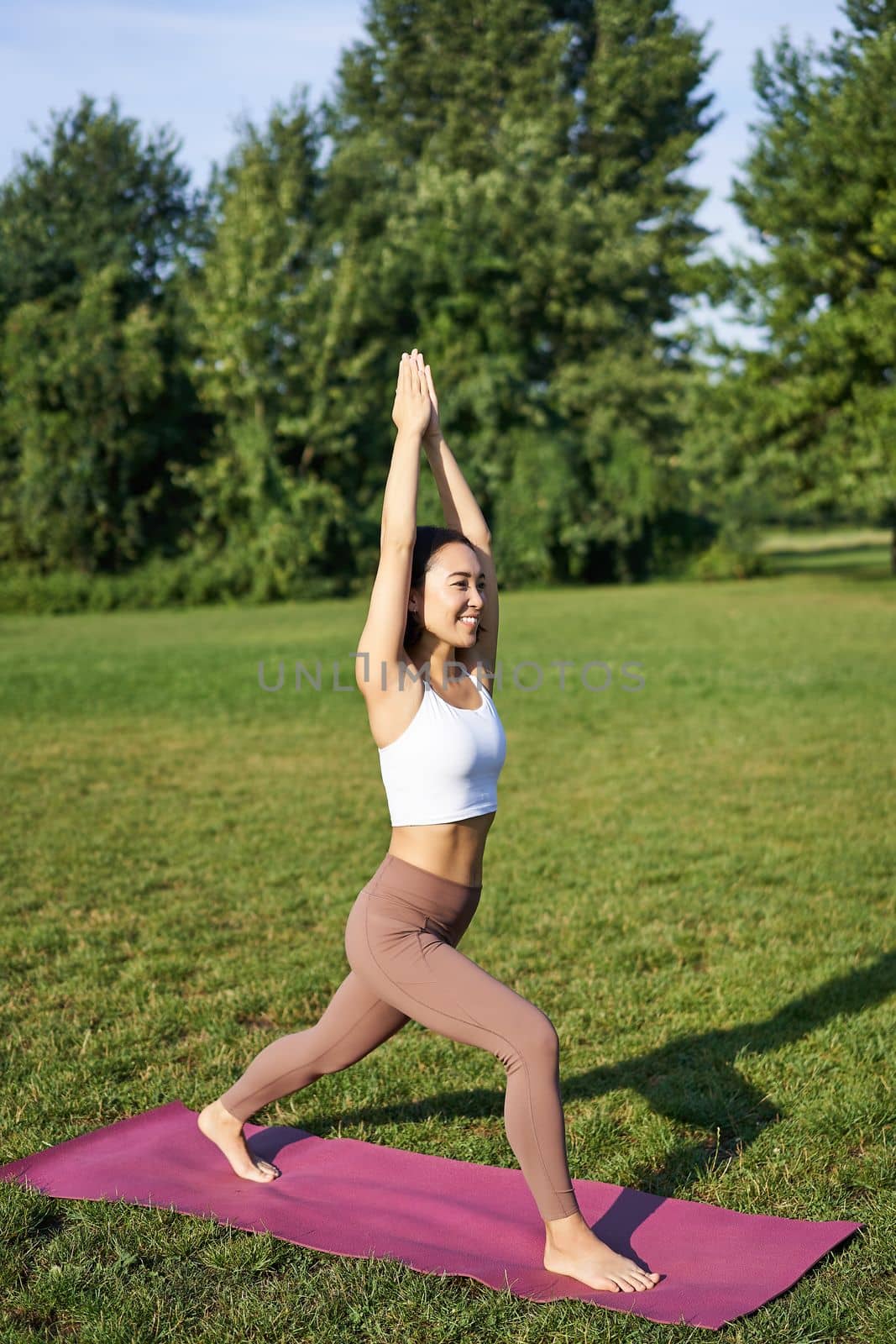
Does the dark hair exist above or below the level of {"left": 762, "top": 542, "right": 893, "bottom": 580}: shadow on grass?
above

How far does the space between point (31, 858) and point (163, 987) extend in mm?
2565

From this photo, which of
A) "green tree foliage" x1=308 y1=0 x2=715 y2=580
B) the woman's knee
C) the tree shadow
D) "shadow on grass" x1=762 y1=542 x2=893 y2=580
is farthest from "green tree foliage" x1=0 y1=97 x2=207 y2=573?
the woman's knee

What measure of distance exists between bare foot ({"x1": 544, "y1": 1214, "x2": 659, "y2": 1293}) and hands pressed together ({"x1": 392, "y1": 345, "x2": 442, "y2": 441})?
6.57 ft

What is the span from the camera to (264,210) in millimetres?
33188

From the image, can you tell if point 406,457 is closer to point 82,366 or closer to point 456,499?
point 456,499

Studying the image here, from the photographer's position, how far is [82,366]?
31.3 metres

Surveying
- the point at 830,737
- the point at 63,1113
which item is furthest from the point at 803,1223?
the point at 830,737

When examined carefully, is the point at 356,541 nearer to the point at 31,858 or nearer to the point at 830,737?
the point at 830,737

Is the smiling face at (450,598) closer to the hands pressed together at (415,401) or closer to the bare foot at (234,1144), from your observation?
the hands pressed together at (415,401)

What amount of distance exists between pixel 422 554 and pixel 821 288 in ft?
89.4

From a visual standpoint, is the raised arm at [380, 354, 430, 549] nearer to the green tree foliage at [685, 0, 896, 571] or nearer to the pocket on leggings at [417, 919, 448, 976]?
the pocket on leggings at [417, 919, 448, 976]

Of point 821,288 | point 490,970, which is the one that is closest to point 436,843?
point 490,970

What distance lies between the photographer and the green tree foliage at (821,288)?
26406 mm

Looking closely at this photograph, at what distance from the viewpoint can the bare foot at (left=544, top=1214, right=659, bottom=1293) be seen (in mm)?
3123
